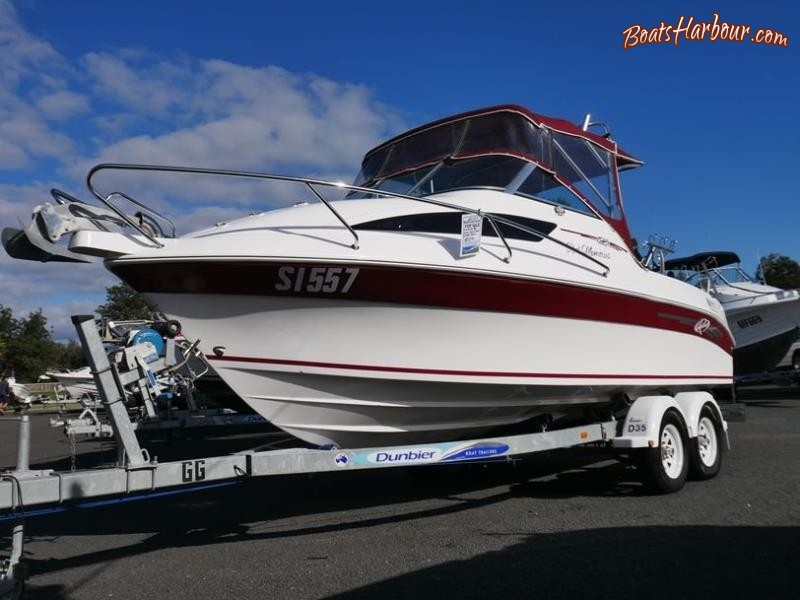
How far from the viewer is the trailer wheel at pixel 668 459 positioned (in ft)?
19.8

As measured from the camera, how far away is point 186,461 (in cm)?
407

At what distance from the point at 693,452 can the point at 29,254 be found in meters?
5.99

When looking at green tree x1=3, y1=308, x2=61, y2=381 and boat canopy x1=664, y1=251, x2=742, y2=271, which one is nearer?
boat canopy x1=664, y1=251, x2=742, y2=271

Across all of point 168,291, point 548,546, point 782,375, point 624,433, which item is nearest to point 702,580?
point 548,546

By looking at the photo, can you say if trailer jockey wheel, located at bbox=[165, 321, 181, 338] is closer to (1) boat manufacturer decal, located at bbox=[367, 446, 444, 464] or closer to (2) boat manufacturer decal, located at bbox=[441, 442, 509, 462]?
(1) boat manufacturer decal, located at bbox=[367, 446, 444, 464]

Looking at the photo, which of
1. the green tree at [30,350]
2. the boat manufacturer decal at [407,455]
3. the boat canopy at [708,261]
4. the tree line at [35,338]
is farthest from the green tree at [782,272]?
the green tree at [30,350]

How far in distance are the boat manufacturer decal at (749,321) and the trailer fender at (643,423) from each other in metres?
10.2

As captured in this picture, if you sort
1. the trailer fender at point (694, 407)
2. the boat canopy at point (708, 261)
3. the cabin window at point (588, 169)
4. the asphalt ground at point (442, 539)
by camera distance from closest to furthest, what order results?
the asphalt ground at point (442, 539) < the trailer fender at point (694, 407) < the cabin window at point (588, 169) < the boat canopy at point (708, 261)

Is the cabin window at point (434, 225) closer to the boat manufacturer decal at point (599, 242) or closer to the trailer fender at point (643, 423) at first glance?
the boat manufacturer decal at point (599, 242)

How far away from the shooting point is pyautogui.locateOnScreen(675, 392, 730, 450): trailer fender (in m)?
6.59

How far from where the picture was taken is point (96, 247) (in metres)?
3.93

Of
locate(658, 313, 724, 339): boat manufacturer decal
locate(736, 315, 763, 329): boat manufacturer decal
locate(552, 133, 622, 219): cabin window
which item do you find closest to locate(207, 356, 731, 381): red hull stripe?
locate(658, 313, 724, 339): boat manufacturer decal

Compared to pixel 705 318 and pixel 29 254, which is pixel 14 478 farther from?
pixel 705 318

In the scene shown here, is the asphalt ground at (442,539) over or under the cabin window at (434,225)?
under
